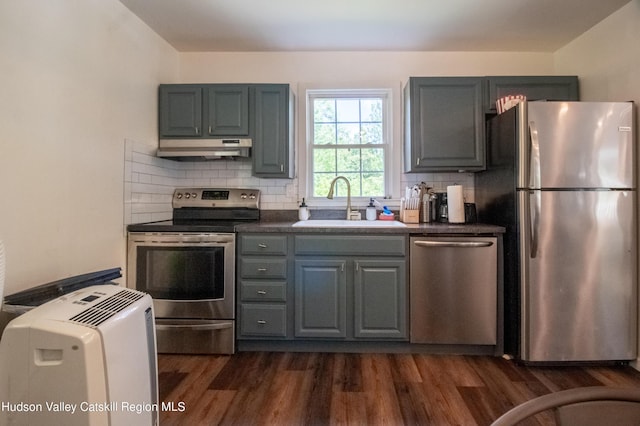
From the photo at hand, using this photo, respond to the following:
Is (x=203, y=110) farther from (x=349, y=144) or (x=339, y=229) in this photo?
(x=339, y=229)

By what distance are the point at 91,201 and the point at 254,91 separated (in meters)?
1.46

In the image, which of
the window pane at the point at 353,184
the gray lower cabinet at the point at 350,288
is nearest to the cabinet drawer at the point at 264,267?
the gray lower cabinet at the point at 350,288

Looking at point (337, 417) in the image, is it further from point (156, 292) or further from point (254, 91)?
point (254, 91)

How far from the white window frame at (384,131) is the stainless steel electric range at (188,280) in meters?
0.97

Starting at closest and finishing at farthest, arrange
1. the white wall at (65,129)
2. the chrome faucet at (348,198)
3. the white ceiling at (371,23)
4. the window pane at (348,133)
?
the white wall at (65,129), the white ceiling at (371,23), the chrome faucet at (348,198), the window pane at (348,133)

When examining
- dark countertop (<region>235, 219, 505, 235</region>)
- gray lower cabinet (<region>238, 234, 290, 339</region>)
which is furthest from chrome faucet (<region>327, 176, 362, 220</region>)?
gray lower cabinet (<region>238, 234, 290, 339</region>)

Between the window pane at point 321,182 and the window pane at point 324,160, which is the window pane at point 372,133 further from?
the window pane at point 321,182

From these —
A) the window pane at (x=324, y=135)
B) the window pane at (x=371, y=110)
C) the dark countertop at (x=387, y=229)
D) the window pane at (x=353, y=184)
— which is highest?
the window pane at (x=371, y=110)

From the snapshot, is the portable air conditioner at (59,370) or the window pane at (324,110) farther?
the window pane at (324,110)

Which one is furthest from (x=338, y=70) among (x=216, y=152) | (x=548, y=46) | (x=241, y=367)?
(x=241, y=367)

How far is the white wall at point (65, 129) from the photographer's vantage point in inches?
62.1

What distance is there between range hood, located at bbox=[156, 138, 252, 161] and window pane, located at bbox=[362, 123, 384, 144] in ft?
3.47

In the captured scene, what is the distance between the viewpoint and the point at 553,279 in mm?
2252

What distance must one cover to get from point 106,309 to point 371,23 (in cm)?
248
